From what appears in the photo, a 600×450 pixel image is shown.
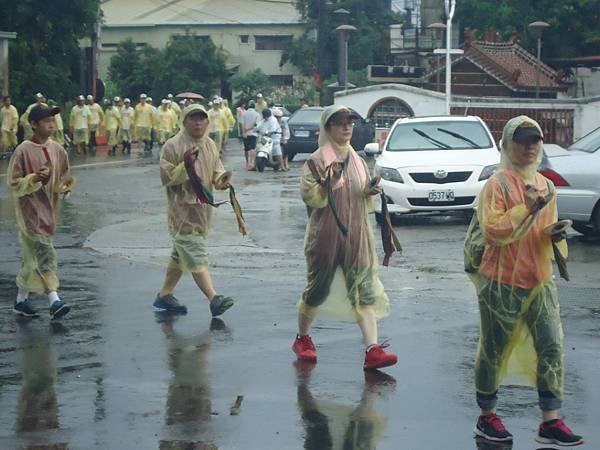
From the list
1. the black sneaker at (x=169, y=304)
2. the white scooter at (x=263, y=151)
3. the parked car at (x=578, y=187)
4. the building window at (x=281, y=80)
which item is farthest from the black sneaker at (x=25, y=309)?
the building window at (x=281, y=80)

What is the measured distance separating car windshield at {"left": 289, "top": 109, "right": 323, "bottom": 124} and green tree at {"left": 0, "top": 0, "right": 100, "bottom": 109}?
31.5ft

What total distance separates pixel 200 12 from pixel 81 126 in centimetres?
4039

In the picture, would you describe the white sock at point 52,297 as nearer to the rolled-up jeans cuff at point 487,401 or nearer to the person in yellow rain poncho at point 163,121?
the rolled-up jeans cuff at point 487,401

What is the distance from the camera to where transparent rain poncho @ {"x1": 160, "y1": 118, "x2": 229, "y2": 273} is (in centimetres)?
1028

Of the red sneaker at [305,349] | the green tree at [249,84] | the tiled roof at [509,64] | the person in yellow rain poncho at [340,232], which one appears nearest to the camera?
the person in yellow rain poncho at [340,232]

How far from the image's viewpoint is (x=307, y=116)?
3491cm

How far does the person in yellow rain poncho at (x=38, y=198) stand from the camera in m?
10.2

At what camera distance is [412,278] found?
12.5 meters

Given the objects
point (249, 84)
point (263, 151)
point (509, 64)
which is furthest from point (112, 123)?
point (249, 84)

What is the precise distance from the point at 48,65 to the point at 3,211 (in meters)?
23.8

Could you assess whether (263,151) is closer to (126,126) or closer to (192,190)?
(126,126)

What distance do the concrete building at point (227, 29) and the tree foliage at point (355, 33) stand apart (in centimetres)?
302

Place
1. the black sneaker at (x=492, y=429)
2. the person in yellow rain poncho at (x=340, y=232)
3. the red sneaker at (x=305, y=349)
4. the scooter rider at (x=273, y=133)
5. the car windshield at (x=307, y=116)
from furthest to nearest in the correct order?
the car windshield at (x=307, y=116) → the scooter rider at (x=273, y=133) → the red sneaker at (x=305, y=349) → the person in yellow rain poncho at (x=340, y=232) → the black sneaker at (x=492, y=429)

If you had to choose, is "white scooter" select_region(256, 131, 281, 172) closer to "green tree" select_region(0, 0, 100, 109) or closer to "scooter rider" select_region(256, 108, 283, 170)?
"scooter rider" select_region(256, 108, 283, 170)
